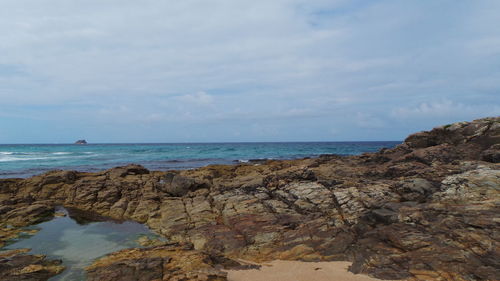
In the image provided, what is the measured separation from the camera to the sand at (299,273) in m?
9.02

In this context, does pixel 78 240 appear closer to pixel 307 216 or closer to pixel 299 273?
pixel 299 273

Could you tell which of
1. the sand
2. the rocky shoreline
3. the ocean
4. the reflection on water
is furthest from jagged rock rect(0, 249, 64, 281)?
the ocean

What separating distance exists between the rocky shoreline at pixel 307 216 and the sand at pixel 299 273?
1.27ft

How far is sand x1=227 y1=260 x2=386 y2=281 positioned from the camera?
9016 millimetres

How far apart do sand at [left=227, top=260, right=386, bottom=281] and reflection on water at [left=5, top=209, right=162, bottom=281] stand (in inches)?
219

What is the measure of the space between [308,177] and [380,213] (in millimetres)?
5940

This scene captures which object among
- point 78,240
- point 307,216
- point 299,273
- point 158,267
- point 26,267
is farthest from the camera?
point 78,240

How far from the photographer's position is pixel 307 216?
12.7m

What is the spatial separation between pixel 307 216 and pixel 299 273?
358 centimetres

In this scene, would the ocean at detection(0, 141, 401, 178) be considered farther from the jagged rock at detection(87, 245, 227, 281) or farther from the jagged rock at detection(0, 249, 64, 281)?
the jagged rock at detection(87, 245, 227, 281)

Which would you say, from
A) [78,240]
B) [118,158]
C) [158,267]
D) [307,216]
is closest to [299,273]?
[307,216]

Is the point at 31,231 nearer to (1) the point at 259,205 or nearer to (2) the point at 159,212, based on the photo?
(2) the point at 159,212

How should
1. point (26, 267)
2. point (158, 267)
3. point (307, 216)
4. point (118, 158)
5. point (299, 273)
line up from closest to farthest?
point (158, 267), point (299, 273), point (26, 267), point (307, 216), point (118, 158)

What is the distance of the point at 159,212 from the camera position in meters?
16.5
